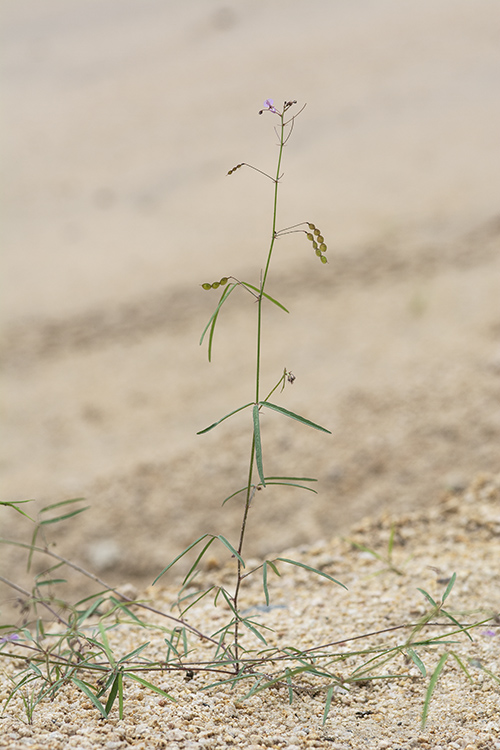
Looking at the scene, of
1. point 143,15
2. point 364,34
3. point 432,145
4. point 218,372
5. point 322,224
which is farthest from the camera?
point 143,15

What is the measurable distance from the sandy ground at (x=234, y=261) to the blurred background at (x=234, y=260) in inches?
0.5

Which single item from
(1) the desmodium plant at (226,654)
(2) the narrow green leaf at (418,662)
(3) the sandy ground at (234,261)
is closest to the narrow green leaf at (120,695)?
(1) the desmodium plant at (226,654)

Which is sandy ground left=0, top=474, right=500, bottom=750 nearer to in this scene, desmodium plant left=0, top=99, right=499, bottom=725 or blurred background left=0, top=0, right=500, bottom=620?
desmodium plant left=0, top=99, right=499, bottom=725

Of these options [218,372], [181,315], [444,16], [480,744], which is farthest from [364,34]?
[480,744]

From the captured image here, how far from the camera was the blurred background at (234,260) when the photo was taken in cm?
269

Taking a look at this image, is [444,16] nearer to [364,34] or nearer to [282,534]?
[364,34]

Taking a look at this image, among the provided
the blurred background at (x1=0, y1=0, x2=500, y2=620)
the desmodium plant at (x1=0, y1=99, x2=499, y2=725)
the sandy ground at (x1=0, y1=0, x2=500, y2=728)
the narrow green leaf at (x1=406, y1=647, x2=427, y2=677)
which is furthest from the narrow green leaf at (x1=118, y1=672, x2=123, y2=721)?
the blurred background at (x1=0, y1=0, x2=500, y2=620)

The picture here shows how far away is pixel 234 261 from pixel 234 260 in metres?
0.01

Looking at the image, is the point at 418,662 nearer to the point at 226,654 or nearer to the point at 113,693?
the point at 226,654

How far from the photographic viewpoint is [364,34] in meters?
5.69

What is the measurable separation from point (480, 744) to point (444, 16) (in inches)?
231

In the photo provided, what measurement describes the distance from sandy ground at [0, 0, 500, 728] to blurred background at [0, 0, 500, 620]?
0.01 meters

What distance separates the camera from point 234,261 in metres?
3.84

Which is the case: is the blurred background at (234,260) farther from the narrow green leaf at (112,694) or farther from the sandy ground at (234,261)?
the narrow green leaf at (112,694)
